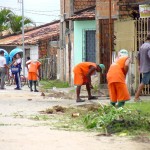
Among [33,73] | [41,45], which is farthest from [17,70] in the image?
[41,45]

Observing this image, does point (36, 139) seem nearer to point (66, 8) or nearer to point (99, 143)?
point (99, 143)

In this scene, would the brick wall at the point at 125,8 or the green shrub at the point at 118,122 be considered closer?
the green shrub at the point at 118,122

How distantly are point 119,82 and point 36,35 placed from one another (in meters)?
37.7

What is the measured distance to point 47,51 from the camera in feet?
157

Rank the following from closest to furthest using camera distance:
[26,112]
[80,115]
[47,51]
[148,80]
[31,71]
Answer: [80,115] → [26,112] → [148,80] → [31,71] → [47,51]

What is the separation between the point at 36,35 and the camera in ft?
170

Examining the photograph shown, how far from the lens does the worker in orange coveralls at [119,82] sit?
14.4 metres

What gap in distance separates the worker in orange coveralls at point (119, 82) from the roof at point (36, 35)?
105 ft

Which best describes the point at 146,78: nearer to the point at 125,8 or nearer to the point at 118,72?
the point at 118,72

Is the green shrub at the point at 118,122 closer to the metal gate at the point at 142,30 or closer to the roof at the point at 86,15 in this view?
the metal gate at the point at 142,30

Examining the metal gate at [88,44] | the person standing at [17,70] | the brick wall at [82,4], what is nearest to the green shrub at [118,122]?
the person standing at [17,70]

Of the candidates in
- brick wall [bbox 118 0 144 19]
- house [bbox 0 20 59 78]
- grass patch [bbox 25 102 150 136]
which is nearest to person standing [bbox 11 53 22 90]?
brick wall [bbox 118 0 144 19]

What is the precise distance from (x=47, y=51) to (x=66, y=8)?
1248cm

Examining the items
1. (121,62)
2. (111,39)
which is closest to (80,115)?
(121,62)
